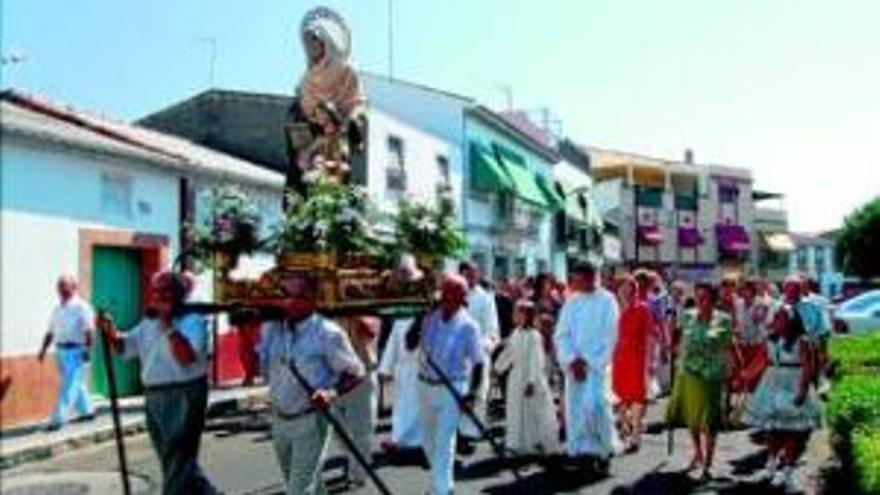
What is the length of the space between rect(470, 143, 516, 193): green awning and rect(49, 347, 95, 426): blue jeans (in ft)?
77.2

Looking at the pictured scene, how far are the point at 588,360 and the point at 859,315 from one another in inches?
975

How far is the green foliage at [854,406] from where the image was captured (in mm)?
12570

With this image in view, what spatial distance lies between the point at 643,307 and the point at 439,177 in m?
20.3

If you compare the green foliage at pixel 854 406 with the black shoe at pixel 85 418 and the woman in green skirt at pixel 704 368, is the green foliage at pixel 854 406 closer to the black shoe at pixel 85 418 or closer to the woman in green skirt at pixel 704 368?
the woman in green skirt at pixel 704 368

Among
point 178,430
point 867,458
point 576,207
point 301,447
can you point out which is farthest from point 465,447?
point 576,207

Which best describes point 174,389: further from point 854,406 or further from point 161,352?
point 854,406

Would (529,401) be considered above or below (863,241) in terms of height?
below

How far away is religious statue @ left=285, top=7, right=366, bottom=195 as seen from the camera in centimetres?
1207

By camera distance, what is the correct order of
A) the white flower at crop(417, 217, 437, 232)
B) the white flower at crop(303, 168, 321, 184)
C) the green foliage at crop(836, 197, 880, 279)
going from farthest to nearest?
1. the green foliage at crop(836, 197, 880, 279)
2. the white flower at crop(417, 217, 437, 232)
3. the white flower at crop(303, 168, 321, 184)

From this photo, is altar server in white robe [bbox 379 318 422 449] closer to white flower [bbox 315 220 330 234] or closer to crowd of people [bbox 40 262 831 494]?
crowd of people [bbox 40 262 831 494]

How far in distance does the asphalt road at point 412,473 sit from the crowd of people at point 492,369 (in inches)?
11.0

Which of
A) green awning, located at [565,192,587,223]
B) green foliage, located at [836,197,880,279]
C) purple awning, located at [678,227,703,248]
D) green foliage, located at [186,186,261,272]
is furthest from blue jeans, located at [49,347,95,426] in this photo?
purple awning, located at [678,227,703,248]

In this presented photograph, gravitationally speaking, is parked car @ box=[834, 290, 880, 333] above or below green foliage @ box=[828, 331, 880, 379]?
above

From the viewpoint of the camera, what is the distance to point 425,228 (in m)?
12.0
